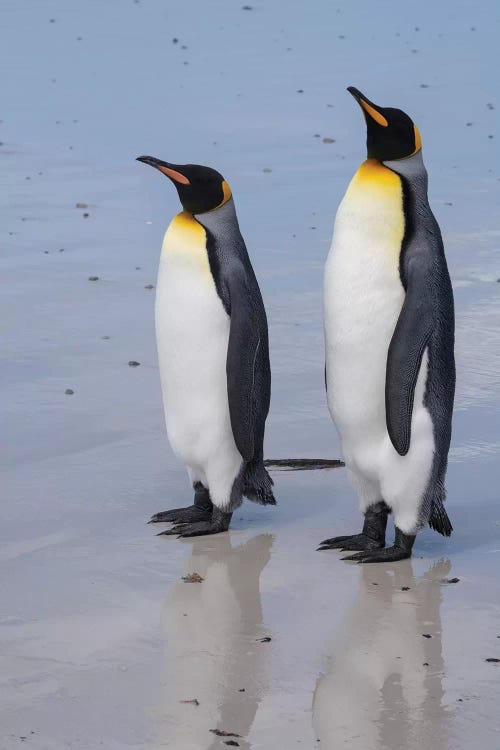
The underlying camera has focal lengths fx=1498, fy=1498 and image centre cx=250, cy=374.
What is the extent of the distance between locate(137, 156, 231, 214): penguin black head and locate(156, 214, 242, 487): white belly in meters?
0.07

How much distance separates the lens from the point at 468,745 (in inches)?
119

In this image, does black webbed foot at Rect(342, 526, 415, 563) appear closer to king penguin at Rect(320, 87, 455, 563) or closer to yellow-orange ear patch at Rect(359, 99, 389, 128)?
king penguin at Rect(320, 87, 455, 563)

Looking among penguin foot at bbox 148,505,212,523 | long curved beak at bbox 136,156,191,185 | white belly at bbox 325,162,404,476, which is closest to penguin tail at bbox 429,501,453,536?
white belly at bbox 325,162,404,476

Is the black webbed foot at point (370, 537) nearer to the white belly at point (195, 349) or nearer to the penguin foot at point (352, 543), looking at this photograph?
the penguin foot at point (352, 543)

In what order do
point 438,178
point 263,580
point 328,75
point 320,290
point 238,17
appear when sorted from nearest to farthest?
point 263,580
point 320,290
point 438,178
point 328,75
point 238,17

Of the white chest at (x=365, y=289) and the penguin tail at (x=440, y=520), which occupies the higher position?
the white chest at (x=365, y=289)

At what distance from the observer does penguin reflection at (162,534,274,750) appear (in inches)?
123

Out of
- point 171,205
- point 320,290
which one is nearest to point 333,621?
point 320,290

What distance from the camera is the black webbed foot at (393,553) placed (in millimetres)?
4172

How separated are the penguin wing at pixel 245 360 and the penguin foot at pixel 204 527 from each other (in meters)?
0.22

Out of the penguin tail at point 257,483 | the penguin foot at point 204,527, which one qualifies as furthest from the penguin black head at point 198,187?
the penguin foot at point 204,527

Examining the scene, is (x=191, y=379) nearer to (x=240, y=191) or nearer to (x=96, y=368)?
(x=96, y=368)

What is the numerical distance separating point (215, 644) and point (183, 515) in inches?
38.0

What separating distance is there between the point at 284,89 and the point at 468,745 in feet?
35.8
